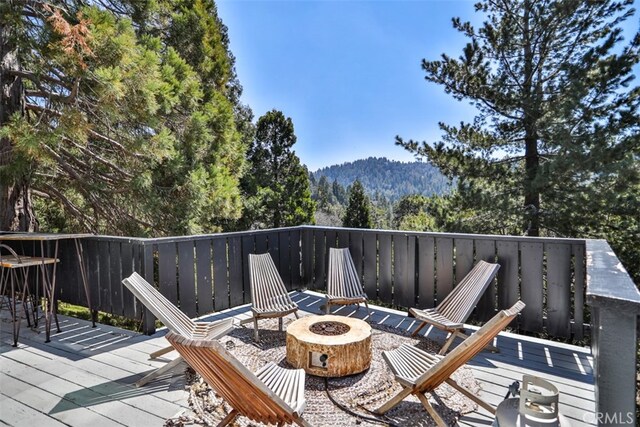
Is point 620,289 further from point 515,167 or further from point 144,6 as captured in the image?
point 515,167

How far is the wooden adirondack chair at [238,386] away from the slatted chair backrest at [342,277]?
8.03 feet

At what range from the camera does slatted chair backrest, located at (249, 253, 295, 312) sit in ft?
13.9

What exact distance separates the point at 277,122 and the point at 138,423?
19.6m

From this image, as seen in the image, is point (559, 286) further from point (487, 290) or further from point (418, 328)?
point (418, 328)

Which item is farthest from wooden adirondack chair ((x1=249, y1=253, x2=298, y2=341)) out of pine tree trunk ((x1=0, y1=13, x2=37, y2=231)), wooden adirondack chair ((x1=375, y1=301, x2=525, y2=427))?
pine tree trunk ((x1=0, y1=13, x2=37, y2=231))

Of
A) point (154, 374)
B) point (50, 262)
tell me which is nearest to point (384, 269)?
point (154, 374)

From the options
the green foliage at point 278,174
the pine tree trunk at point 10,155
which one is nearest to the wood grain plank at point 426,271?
the pine tree trunk at point 10,155

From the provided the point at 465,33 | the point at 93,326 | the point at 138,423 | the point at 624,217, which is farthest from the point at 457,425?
the point at 465,33

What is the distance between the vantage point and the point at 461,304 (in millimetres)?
3793

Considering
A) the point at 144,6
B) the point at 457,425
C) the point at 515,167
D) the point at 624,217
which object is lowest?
the point at 457,425

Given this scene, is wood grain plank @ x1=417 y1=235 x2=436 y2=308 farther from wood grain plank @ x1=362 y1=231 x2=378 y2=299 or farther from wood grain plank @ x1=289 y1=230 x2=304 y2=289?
wood grain plank @ x1=289 y1=230 x2=304 y2=289

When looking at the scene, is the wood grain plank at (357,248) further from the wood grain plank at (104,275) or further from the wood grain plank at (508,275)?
the wood grain plank at (104,275)

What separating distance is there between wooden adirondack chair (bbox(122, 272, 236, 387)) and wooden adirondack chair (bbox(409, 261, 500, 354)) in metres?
1.95

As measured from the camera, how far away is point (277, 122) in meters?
20.9
